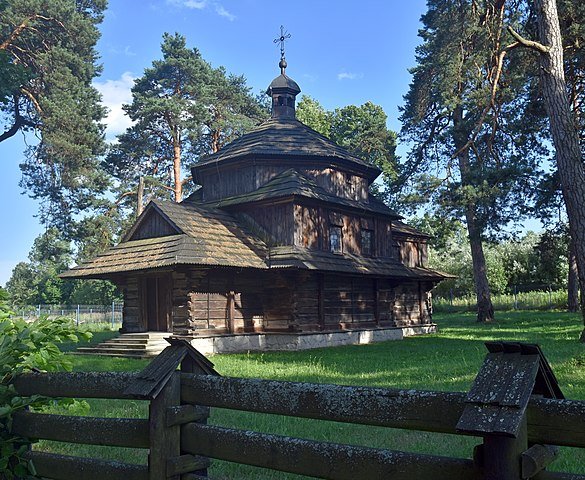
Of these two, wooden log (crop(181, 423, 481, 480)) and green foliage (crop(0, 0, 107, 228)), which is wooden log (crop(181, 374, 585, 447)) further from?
green foliage (crop(0, 0, 107, 228))

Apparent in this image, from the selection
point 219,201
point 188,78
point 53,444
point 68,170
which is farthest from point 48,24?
point 53,444

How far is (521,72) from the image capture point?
65.2 ft

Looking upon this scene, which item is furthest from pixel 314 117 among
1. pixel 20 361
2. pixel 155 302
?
pixel 20 361

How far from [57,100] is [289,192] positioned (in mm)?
18782

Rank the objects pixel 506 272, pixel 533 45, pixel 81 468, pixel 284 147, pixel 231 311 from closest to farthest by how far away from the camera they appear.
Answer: pixel 81 468 → pixel 533 45 → pixel 231 311 → pixel 284 147 → pixel 506 272

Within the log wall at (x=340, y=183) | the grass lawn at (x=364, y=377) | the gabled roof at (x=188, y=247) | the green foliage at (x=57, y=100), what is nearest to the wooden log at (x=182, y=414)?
the grass lawn at (x=364, y=377)

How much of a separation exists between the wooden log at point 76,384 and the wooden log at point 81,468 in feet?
1.45

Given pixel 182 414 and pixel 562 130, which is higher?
pixel 562 130

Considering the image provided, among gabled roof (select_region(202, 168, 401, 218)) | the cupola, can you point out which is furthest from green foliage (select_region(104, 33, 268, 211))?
gabled roof (select_region(202, 168, 401, 218))

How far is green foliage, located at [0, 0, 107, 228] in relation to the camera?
102ft

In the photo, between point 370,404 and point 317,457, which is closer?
point 370,404

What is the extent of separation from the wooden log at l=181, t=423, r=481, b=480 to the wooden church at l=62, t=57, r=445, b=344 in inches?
552

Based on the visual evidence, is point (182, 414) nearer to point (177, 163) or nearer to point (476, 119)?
point (476, 119)

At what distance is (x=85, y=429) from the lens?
12.6ft
